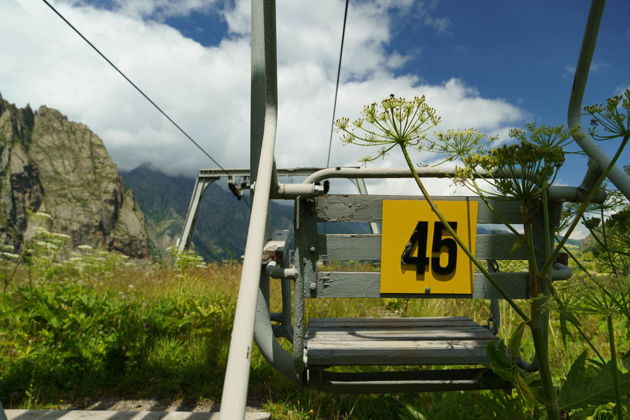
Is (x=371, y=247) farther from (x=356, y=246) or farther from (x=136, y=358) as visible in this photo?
(x=136, y=358)

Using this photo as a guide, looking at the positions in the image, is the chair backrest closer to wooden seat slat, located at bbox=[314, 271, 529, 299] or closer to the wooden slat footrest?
wooden seat slat, located at bbox=[314, 271, 529, 299]

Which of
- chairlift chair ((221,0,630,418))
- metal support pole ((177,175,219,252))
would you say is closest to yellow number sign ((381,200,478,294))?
chairlift chair ((221,0,630,418))

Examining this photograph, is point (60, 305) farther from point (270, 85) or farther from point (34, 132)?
point (34, 132)

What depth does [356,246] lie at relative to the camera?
5.24ft

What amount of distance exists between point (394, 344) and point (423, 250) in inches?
15.8

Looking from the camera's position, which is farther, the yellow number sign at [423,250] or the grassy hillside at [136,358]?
the grassy hillside at [136,358]

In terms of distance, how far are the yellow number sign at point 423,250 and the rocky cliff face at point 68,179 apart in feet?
480

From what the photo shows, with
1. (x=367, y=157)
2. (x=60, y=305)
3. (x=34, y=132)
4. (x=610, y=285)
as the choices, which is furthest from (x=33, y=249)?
(x=34, y=132)

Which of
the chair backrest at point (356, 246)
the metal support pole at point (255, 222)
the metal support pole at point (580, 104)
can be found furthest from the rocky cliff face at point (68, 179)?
the metal support pole at point (580, 104)

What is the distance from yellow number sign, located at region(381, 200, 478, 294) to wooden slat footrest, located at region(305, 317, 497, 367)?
223 mm

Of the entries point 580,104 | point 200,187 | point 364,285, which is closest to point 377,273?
point 364,285

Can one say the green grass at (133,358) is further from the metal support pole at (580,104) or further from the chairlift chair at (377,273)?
the metal support pole at (580,104)

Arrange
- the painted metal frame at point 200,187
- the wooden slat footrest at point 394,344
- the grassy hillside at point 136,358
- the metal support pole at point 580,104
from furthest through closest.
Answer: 1. the painted metal frame at point 200,187
2. the grassy hillside at point 136,358
3. the wooden slat footrest at point 394,344
4. the metal support pole at point 580,104

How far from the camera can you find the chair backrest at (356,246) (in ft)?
5.09
